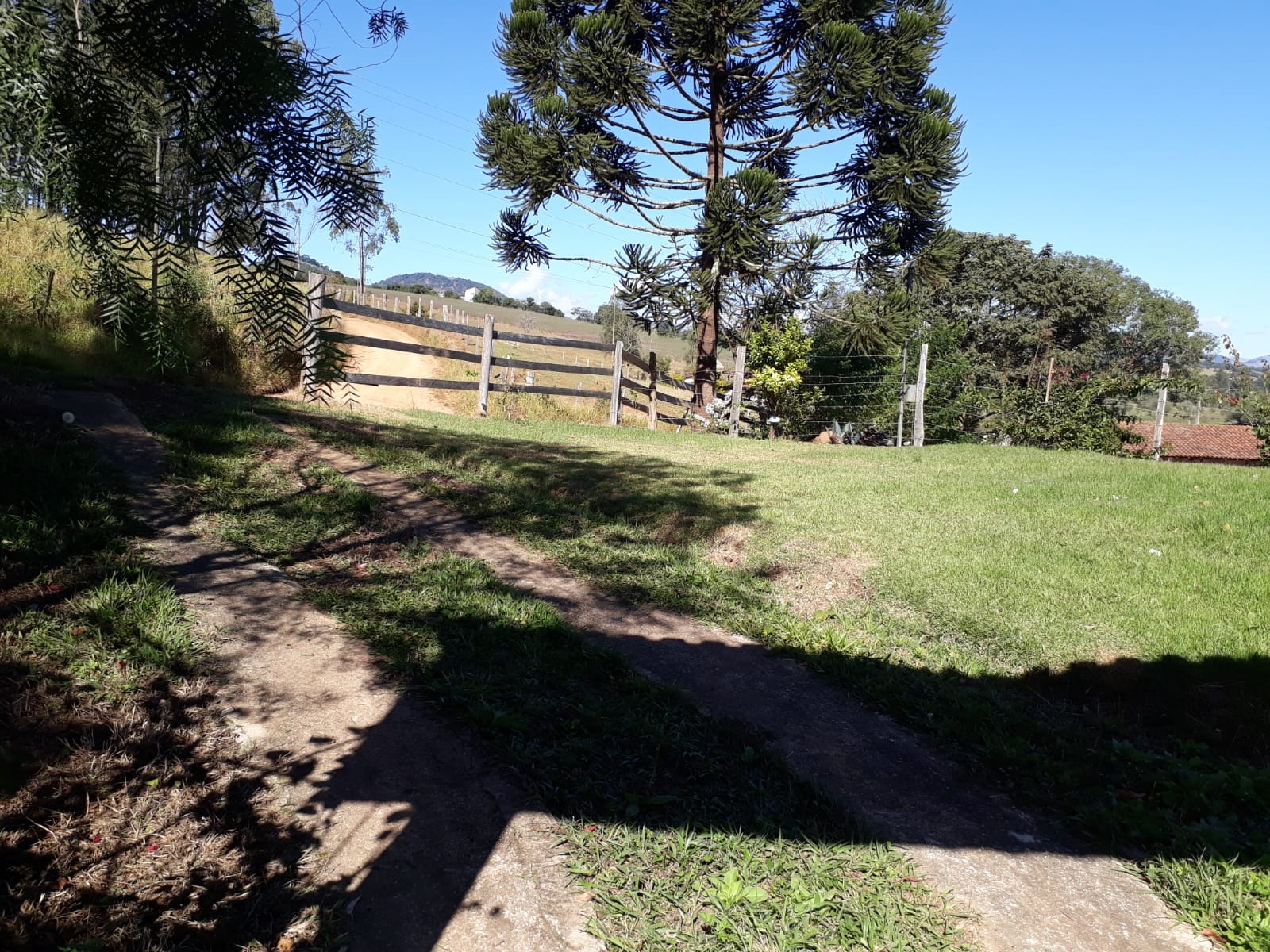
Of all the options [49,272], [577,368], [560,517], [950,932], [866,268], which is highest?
[866,268]

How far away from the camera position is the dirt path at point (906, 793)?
2.59 meters

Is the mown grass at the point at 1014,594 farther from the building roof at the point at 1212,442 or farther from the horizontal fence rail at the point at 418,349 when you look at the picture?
the building roof at the point at 1212,442

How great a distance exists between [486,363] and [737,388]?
519 cm

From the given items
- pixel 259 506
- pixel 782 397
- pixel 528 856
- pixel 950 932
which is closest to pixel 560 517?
pixel 259 506

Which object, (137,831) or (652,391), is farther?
(652,391)

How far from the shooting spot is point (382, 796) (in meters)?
2.86

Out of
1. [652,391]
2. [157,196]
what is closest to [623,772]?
[157,196]

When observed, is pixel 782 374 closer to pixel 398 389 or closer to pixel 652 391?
pixel 652 391

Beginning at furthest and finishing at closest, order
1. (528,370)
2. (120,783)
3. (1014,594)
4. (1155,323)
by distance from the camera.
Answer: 1. (1155,323)
2. (528,370)
3. (1014,594)
4. (120,783)

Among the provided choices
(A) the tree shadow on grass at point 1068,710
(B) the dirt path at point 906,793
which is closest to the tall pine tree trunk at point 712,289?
(A) the tree shadow on grass at point 1068,710

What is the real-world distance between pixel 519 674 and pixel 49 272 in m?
2.71

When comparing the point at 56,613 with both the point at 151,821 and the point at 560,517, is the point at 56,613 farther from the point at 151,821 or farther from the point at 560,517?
the point at 560,517

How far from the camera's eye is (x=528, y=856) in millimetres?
2684

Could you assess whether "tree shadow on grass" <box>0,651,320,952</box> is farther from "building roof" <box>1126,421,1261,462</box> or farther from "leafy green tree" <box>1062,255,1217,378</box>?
"leafy green tree" <box>1062,255,1217,378</box>
